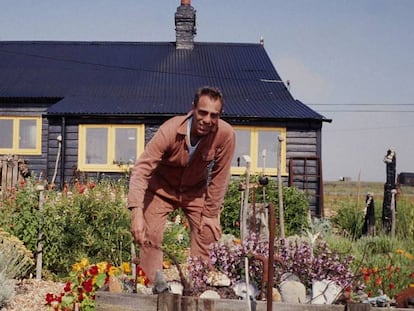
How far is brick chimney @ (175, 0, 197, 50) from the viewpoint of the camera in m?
20.0

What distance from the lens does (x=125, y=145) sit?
15828mm

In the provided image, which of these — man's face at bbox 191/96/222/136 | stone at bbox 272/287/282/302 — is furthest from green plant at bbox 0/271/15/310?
stone at bbox 272/287/282/302

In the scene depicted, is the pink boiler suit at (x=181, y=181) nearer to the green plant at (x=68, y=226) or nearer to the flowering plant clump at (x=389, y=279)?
the flowering plant clump at (x=389, y=279)

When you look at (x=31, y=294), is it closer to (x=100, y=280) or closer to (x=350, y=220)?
(x=100, y=280)

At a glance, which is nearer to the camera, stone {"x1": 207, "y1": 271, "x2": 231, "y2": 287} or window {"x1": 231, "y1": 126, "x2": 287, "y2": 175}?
stone {"x1": 207, "y1": 271, "x2": 231, "y2": 287}

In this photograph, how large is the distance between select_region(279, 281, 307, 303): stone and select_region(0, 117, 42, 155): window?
1447cm

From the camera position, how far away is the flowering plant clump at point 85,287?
4.34m

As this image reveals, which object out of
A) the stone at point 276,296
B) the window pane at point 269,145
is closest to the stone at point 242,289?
the stone at point 276,296

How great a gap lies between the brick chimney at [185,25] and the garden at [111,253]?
1080 cm

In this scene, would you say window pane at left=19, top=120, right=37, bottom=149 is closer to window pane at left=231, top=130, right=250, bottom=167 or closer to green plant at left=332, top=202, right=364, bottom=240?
window pane at left=231, top=130, right=250, bottom=167

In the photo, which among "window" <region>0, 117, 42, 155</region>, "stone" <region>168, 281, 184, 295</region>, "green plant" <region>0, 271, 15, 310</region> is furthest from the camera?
"window" <region>0, 117, 42, 155</region>

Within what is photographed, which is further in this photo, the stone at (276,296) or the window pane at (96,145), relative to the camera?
the window pane at (96,145)

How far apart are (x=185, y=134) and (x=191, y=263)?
33.8 inches

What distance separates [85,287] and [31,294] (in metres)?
2.35
